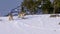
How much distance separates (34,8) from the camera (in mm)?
22391

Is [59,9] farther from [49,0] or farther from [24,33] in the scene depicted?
[24,33]

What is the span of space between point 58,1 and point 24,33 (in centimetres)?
1120

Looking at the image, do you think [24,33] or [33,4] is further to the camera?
[33,4]

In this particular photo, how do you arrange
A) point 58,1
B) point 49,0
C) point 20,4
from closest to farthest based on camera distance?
point 58,1 < point 49,0 < point 20,4

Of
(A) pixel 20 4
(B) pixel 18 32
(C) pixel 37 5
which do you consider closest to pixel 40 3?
(C) pixel 37 5

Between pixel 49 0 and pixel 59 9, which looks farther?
pixel 49 0

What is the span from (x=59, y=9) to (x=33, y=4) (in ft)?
9.49

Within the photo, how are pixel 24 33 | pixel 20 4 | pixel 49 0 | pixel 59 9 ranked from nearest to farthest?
pixel 24 33, pixel 59 9, pixel 49 0, pixel 20 4

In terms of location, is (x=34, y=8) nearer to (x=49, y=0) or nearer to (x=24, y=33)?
(x=49, y=0)

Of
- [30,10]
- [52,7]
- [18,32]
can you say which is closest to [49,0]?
[52,7]

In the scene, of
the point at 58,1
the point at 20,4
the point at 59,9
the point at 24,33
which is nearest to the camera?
the point at 24,33

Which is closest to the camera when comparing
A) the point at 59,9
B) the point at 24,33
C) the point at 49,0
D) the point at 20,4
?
the point at 24,33

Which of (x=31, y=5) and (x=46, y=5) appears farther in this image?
(x=46, y=5)

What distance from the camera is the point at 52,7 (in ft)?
71.8
